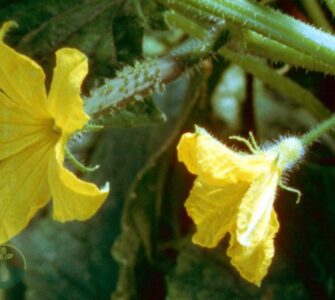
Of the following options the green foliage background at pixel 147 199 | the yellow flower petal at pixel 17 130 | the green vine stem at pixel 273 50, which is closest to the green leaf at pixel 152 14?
the green foliage background at pixel 147 199

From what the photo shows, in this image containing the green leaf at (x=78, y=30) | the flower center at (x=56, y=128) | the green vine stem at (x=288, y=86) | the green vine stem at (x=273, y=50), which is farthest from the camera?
the green vine stem at (x=288, y=86)

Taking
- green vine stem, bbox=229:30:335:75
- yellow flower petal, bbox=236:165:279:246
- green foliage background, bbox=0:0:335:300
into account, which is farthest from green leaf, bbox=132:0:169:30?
yellow flower petal, bbox=236:165:279:246

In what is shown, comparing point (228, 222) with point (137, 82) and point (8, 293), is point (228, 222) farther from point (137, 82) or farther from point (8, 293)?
point (8, 293)

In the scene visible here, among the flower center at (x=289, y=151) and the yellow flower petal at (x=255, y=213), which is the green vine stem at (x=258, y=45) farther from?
the yellow flower petal at (x=255, y=213)

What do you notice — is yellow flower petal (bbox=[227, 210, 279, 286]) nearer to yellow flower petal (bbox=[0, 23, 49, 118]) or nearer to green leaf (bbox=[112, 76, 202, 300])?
yellow flower petal (bbox=[0, 23, 49, 118])

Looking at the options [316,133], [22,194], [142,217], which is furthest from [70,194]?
[142,217]

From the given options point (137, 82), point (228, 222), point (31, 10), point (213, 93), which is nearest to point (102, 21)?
point (31, 10)

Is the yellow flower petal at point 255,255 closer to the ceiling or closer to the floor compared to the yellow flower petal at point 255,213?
closer to the floor
